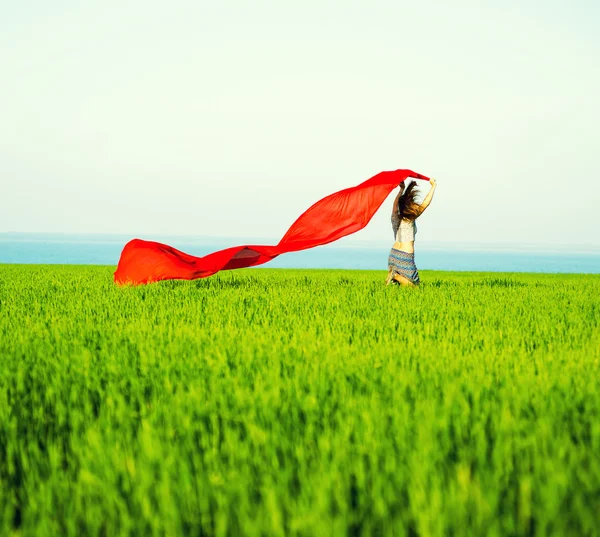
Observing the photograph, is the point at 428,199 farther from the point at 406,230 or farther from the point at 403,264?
the point at 403,264

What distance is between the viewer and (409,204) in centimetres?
923

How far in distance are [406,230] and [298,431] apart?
23.8ft

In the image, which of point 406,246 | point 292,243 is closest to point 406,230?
point 406,246

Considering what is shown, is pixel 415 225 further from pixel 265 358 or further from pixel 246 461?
pixel 246 461

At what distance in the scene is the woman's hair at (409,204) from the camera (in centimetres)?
921

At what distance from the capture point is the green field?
178cm

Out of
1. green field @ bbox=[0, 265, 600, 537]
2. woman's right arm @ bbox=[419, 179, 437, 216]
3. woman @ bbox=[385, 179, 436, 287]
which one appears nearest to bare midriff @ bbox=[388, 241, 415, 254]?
woman @ bbox=[385, 179, 436, 287]

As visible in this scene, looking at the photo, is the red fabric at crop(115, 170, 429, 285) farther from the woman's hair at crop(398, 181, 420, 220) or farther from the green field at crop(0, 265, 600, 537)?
the green field at crop(0, 265, 600, 537)

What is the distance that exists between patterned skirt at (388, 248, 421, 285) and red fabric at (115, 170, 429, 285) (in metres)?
0.75

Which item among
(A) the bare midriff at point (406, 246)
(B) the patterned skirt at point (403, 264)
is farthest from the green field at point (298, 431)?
(B) the patterned skirt at point (403, 264)

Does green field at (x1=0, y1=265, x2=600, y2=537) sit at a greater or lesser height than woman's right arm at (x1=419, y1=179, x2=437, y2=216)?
lesser

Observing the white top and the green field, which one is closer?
the green field

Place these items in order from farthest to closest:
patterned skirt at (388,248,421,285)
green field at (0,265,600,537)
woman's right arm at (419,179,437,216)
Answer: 1. patterned skirt at (388,248,421,285)
2. woman's right arm at (419,179,437,216)
3. green field at (0,265,600,537)

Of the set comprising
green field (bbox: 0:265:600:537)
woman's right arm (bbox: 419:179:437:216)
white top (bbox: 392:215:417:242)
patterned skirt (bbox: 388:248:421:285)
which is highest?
woman's right arm (bbox: 419:179:437:216)
